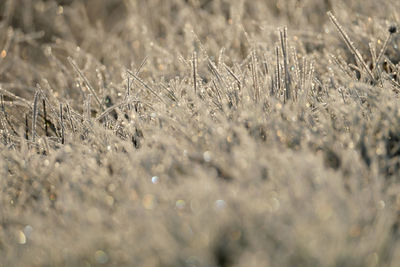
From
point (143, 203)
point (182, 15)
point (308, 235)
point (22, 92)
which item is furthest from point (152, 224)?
point (182, 15)

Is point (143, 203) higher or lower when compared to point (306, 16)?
lower

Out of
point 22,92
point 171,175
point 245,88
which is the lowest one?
point 22,92

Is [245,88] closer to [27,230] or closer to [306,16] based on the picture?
[27,230]

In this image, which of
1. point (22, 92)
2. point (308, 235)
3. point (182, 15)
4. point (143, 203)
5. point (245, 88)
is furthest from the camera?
point (182, 15)

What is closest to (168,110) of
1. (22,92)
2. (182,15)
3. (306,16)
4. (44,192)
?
(44,192)

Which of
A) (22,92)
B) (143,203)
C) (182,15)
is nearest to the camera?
(143,203)

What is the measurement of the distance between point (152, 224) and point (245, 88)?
2.09ft

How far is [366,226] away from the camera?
3.02 feet

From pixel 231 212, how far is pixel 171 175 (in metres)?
0.29

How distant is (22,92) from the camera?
235 cm

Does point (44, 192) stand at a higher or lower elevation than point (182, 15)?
lower

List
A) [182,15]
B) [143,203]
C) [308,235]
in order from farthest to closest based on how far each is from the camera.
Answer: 1. [182,15]
2. [143,203]
3. [308,235]

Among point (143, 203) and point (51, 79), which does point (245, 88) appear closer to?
point (143, 203)

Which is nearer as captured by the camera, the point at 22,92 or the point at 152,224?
the point at 152,224
